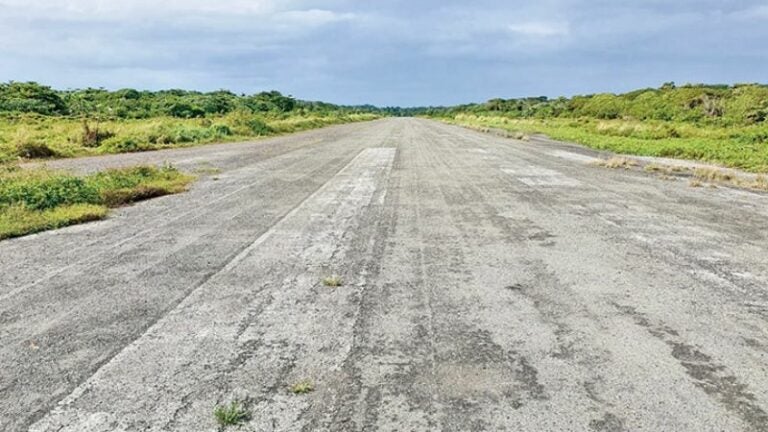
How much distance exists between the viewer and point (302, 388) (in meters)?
3.73

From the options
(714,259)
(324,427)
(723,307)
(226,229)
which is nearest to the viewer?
(324,427)

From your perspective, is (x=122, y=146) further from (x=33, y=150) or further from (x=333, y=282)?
(x=333, y=282)

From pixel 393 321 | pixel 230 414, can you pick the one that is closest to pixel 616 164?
pixel 393 321

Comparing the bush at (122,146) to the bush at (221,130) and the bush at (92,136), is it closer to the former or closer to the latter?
the bush at (92,136)

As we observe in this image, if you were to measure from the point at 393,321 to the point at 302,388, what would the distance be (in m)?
1.41

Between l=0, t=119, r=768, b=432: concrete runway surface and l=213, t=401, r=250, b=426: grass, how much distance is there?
45mm

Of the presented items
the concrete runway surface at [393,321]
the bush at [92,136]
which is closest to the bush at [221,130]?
the bush at [92,136]

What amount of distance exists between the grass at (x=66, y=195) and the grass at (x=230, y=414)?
275 inches

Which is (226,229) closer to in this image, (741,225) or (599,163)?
(741,225)

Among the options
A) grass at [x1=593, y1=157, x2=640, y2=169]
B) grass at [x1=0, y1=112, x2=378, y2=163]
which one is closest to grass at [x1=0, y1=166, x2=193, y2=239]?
grass at [x1=0, y1=112, x2=378, y2=163]

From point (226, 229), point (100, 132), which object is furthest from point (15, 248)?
point (100, 132)

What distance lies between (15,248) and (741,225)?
1087cm

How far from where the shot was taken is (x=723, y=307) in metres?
5.37

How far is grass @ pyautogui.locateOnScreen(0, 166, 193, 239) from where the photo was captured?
371 inches
